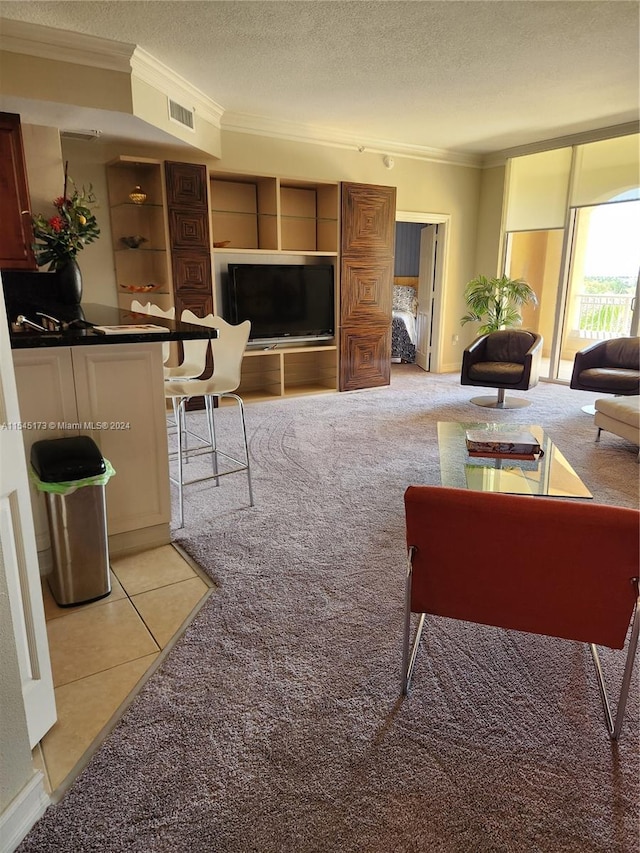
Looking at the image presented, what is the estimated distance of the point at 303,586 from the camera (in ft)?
7.80

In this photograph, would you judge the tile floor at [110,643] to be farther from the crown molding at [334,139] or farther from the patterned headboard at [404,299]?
the patterned headboard at [404,299]

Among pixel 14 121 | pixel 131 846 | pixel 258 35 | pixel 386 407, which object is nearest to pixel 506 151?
pixel 386 407

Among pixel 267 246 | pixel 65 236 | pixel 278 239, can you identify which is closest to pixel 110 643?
pixel 65 236

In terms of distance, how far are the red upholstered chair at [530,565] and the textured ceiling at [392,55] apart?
327 cm

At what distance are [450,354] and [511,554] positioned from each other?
6.79 metres

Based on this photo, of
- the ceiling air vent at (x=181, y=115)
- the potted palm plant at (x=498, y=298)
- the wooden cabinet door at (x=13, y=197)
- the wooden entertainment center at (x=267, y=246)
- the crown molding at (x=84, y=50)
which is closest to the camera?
the crown molding at (x=84, y=50)

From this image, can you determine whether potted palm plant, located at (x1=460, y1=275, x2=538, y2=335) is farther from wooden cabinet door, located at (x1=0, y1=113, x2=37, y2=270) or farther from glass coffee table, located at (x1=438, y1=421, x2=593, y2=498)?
wooden cabinet door, located at (x1=0, y1=113, x2=37, y2=270)

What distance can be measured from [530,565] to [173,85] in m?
4.70

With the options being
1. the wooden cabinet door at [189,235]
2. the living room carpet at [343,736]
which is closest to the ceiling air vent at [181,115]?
the wooden cabinet door at [189,235]

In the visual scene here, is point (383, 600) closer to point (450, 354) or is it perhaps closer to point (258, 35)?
point (258, 35)

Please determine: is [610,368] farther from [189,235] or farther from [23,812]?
[23,812]

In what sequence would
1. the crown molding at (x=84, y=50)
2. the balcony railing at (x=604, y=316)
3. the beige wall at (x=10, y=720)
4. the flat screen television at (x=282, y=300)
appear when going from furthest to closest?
the balcony railing at (x=604, y=316), the flat screen television at (x=282, y=300), the crown molding at (x=84, y=50), the beige wall at (x=10, y=720)

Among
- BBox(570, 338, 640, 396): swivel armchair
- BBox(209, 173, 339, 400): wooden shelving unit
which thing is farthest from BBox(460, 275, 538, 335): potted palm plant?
BBox(209, 173, 339, 400): wooden shelving unit

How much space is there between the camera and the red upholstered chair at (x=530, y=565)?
1.30m
